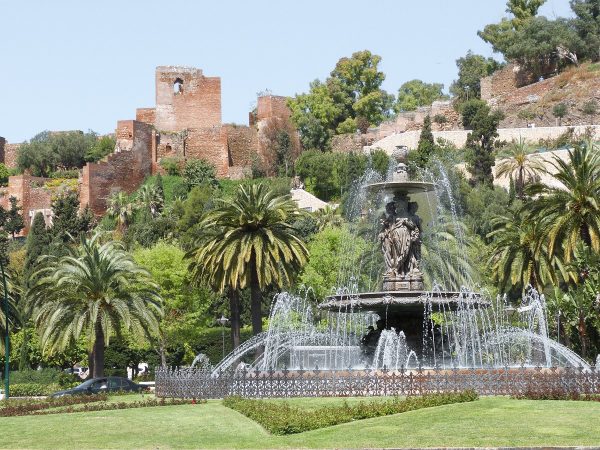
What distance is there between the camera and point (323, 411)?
77.7 ft

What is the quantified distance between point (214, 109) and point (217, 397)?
88.0 metres

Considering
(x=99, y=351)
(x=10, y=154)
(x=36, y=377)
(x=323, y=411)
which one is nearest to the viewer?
(x=323, y=411)

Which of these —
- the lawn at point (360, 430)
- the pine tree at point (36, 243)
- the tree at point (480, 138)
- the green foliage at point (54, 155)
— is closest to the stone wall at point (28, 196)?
the green foliage at point (54, 155)

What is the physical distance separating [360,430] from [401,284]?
879 centimetres

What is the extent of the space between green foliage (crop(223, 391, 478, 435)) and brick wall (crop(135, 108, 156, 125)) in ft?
298

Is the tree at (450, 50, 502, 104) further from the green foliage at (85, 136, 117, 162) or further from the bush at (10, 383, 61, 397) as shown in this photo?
the bush at (10, 383, 61, 397)

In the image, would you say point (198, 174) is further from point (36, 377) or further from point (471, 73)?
point (36, 377)

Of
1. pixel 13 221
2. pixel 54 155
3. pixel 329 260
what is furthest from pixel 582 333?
pixel 54 155

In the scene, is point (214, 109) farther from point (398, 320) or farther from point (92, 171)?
point (398, 320)

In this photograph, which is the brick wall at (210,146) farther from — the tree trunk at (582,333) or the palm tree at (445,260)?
the tree trunk at (582,333)

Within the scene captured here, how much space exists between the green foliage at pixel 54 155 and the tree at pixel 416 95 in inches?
1333

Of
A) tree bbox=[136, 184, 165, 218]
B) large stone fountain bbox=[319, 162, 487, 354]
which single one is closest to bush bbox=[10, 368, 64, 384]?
large stone fountain bbox=[319, 162, 487, 354]

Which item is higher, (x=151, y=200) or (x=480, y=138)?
(x=480, y=138)

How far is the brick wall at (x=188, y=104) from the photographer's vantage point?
378 feet
